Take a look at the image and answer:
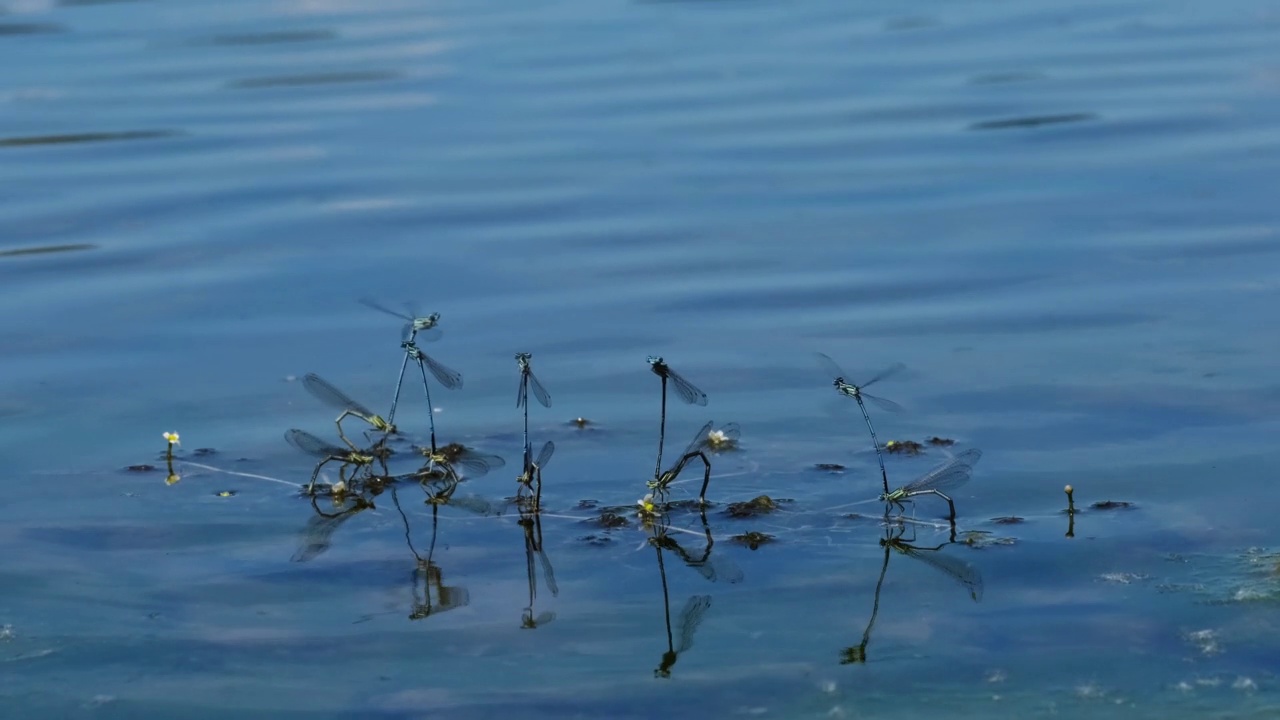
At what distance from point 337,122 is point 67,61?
126 inches

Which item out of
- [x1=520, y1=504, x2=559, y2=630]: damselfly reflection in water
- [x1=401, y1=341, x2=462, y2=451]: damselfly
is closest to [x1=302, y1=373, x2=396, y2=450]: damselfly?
[x1=401, y1=341, x2=462, y2=451]: damselfly

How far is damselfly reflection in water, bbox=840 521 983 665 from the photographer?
397cm

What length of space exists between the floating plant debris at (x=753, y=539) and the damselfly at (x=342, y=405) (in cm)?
107

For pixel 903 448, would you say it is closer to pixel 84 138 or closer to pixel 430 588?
pixel 430 588

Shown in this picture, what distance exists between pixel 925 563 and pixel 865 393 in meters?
1.18

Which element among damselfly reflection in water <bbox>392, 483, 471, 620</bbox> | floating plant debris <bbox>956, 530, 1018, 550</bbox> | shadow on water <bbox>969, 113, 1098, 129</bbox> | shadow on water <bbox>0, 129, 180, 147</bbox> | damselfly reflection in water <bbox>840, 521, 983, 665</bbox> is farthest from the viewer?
shadow on water <bbox>0, 129, 180, 147</bbox>

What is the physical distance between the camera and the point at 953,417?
209 inches

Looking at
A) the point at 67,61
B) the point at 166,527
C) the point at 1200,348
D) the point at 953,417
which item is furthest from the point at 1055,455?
the point at 67,61

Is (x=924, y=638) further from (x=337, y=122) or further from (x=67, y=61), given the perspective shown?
(x=67, y=61)

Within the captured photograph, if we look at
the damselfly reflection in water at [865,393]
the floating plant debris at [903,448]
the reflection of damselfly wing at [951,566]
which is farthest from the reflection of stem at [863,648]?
the floating plant debris at [903,448]

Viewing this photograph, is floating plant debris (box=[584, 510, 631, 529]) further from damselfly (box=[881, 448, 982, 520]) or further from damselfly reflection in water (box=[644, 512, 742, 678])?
damselfly (box=[881, 448, 982, 520])

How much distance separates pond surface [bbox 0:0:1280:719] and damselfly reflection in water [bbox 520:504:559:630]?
0.04 feet

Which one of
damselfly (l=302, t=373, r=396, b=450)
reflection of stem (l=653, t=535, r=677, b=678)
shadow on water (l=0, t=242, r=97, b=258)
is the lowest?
reflection of stem (l=653, t=535, r=677, b=678)

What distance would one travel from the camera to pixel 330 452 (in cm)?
495
